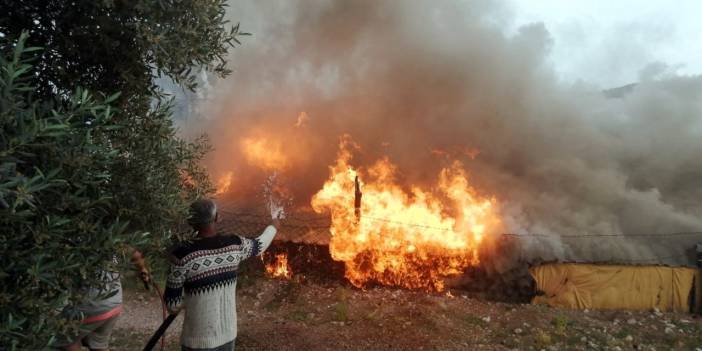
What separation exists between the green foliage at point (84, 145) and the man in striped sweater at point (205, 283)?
211 millimetres

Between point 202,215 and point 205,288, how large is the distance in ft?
2.04

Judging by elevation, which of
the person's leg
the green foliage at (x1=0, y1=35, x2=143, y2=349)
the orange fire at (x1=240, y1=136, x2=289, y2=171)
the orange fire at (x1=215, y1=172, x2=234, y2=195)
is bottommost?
the person's leg

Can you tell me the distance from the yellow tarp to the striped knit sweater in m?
10.7

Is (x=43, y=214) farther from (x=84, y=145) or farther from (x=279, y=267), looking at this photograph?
(x=279, y=267)

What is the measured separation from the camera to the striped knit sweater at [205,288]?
3393 mm

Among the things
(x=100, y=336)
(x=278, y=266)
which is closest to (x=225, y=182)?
(x=278, y=266)

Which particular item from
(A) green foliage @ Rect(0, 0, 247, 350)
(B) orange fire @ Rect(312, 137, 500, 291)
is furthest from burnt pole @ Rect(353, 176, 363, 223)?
(A) green foliage @ Rect(0, 0, 247, 350)

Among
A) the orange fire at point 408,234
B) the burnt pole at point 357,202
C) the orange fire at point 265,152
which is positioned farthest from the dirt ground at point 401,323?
the orange fire at point 265,152

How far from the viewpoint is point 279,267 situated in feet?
41.7

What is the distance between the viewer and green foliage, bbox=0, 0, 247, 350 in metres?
1.86

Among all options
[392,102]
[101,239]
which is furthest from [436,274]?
[101,239]

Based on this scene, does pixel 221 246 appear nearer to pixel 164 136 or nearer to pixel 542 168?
pixel 164 136

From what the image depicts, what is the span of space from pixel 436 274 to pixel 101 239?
37.0 ft

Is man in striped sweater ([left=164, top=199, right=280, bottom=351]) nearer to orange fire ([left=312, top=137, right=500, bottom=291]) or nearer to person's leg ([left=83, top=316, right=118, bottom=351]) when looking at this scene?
person's leg ([left=83, top=316, right=118, bottom=351])
